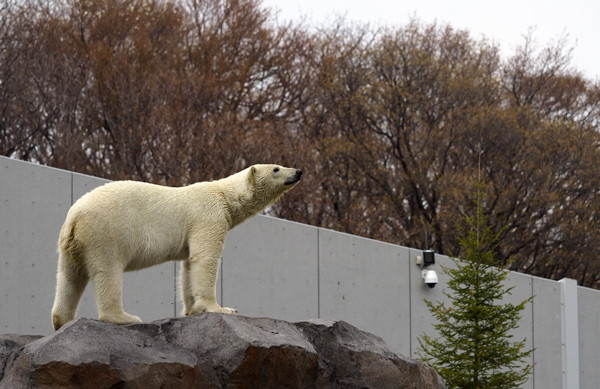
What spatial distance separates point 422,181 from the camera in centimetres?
2650

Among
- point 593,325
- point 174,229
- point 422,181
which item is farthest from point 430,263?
point 422,181

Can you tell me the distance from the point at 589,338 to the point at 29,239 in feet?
42.3

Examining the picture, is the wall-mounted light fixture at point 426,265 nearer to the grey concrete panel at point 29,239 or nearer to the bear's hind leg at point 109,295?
the grey concrete panel at point 29,239

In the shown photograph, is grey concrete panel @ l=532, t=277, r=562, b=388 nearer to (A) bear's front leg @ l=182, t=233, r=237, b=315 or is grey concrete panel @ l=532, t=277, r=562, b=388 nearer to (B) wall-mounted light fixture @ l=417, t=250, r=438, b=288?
(B) wall-mounted light fixture @ l=417, t=250, r=438, b=288

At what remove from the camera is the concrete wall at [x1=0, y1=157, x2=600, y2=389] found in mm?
10523

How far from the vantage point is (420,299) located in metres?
15.9

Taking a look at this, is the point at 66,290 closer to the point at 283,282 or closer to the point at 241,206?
the point at 241,206

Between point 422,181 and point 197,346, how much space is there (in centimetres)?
1967

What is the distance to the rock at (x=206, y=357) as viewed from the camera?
663cm

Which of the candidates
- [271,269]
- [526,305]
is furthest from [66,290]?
[526,305]

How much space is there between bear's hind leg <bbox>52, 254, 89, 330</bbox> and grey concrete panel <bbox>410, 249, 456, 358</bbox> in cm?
905

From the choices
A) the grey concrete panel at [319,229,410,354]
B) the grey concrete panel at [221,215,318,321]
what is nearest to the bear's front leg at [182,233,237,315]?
the grey concrete panel at [221,215,318,321]

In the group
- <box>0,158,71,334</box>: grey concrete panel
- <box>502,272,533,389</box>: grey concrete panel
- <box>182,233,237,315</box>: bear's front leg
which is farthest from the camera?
<box>502,272,533,389</box>: grey concrete panel

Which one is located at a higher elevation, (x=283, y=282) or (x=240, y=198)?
(x=283, y=282)
